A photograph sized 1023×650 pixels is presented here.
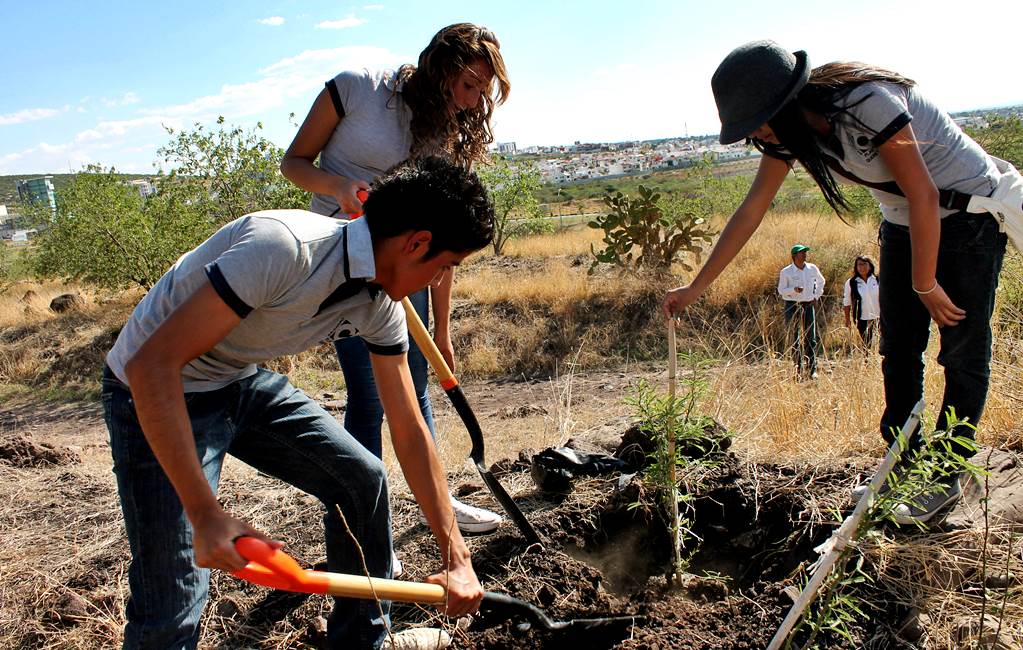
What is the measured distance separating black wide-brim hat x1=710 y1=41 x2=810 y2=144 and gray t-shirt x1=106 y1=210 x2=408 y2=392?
1225mm

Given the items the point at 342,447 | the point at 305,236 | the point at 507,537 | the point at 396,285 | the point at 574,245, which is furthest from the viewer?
the point at 574,245

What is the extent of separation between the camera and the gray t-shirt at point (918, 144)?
2.15 metres

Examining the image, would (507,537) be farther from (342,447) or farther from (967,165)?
(967,165)

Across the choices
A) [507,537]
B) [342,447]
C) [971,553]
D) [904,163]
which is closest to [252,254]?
[342,447]

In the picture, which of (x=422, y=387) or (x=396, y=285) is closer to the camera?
(x=396, y=285)

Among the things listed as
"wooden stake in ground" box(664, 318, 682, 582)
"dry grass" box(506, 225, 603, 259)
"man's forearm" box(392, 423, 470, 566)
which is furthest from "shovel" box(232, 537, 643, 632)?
"dry grass" box(506, 225, 603, 259)

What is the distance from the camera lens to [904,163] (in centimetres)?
212

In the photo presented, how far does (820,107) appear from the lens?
2209 mm

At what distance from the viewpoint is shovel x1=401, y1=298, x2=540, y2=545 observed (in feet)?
8.54

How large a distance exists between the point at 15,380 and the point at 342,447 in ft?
37.1

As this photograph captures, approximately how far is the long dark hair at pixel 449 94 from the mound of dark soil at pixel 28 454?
353cm

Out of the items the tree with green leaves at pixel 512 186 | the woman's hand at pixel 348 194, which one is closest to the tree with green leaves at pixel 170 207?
the tree with green leaves at pixel 512 186

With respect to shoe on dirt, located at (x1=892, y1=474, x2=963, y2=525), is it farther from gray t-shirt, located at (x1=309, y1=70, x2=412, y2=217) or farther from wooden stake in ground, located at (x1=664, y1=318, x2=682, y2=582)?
gray t-shirt, located at (x1=309, y1=70, x2=412, y2=217)

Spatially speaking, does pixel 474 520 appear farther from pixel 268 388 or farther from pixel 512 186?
pixel 512 186
